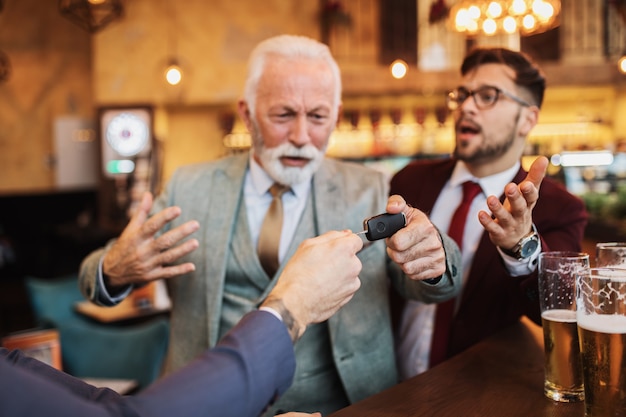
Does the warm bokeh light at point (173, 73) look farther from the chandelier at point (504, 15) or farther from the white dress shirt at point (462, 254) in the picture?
the white dress shirt at point (462, 254)

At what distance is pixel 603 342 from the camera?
3.42ft

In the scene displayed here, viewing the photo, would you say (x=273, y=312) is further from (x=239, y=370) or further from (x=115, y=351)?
(x=115, y=351)

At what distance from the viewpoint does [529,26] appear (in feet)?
15.5

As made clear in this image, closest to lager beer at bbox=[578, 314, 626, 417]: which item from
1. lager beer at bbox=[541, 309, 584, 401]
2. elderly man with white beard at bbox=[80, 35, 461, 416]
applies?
lager beer at bbox=[541, 309, 584, 401]

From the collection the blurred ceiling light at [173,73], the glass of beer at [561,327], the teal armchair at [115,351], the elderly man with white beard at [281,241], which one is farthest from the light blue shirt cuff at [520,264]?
the blurred ceiling light at [173,73]

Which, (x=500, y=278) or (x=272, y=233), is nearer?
(x=500, y=278)

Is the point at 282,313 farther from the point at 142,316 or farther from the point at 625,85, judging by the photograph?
the point at 625,85

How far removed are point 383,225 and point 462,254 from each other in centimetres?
73

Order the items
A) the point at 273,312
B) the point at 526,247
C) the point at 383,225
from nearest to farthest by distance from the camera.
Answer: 1. the point at 273,312
2. the point at 383,225
3. the point at 526,247

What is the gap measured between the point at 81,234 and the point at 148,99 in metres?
1.86

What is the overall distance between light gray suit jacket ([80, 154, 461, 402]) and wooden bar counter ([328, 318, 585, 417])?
0.28 metres

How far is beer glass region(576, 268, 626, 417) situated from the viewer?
103cm

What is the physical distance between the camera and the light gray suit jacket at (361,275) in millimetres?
1850

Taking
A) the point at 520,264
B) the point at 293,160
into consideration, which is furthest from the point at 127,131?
the point at 520,264
